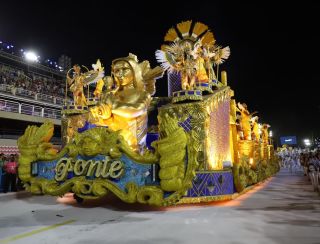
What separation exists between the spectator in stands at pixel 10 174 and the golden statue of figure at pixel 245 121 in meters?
8.53

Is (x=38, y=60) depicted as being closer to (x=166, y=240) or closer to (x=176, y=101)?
(x=176, y=101)

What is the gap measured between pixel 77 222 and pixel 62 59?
32913mm

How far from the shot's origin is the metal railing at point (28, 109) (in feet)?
61.3

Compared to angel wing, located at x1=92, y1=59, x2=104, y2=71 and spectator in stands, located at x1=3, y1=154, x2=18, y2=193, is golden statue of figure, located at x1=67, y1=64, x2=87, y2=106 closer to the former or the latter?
angel wing, located at x1=92, y1=59, x2=104, y2=71

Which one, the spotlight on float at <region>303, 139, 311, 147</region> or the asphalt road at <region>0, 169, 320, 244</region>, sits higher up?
the spotlight on float at <region>303, 139, 311, 147</region>

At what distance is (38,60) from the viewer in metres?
29.6

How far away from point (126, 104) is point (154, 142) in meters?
2.12

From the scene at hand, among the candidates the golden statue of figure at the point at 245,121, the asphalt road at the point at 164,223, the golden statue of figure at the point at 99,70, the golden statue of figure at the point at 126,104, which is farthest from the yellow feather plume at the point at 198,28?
the golden statue of figure at the point at 245,121

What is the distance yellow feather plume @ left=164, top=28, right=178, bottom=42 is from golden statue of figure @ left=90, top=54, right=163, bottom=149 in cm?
109

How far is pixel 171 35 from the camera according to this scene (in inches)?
317

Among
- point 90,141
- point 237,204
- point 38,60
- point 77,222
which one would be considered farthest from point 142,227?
point 38,60

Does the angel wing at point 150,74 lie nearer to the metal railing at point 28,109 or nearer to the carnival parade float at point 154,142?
the carnival parade float at point 154,142

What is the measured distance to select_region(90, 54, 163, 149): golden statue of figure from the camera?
286 inches

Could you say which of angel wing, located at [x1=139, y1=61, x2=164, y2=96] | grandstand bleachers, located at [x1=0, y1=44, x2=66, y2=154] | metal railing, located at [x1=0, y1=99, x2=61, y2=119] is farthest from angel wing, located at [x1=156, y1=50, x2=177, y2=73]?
metal railing, located at [x1=0, y1=99, x2=61, y2=119]
